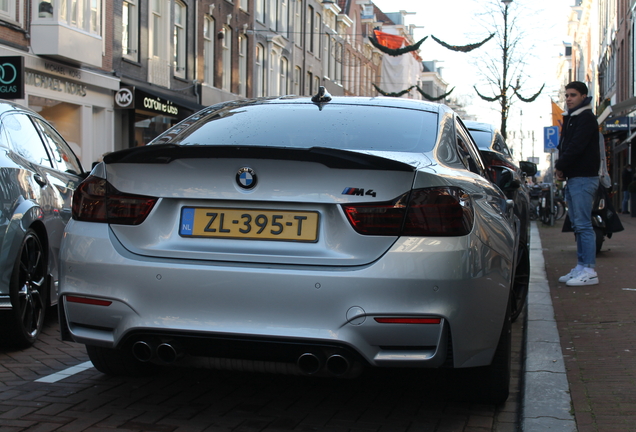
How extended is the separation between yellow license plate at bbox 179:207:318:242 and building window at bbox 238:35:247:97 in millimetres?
31716

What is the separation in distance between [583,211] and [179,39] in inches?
859

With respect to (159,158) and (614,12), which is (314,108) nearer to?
(159,158)

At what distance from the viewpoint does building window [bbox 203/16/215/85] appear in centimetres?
3023

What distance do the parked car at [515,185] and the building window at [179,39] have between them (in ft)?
61.9

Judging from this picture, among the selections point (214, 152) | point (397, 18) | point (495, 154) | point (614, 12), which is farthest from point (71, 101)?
point (397, 18)

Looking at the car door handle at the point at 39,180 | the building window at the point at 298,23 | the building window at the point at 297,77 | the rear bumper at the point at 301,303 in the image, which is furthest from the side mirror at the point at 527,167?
the building window at the point at 298,23

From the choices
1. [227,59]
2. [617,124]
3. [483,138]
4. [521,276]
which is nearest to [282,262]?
[521,276]

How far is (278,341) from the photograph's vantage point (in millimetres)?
3184

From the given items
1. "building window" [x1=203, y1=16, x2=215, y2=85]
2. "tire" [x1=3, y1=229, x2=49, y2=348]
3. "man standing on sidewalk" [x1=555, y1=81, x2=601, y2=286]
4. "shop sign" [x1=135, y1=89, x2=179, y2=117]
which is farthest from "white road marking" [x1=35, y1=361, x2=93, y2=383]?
"building window" [x1=203, y1=16, x2=215, y2=85]

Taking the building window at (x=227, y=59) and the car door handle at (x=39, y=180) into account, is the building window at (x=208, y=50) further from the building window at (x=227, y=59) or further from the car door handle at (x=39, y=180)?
the car door handle at (x=39, y=180)

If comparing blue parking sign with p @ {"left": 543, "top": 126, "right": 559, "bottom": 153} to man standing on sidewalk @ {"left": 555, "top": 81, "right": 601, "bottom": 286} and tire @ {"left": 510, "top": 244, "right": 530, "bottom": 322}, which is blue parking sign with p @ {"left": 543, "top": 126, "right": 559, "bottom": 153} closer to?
man standing on sidewalk @ {"left": 555, "top": 81, "right": 601, "bottom": 286}

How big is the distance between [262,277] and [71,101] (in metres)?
18.7

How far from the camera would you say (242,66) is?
3500 centimetres

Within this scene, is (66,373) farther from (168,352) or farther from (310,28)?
(310,28)
